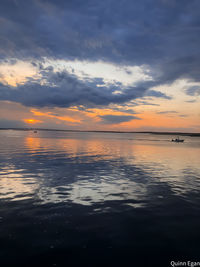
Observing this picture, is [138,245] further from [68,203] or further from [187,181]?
[187,181]

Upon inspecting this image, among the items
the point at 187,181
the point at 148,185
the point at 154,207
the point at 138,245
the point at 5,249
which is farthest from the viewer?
the point at 187,181

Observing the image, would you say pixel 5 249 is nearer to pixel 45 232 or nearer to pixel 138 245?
pixel 45 232

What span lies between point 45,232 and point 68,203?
476 cm

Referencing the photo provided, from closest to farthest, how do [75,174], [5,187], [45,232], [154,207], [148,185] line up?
1. [45,232]
2. [154,207]
3. [5,187]
4. [148,185]
5. [75,174]

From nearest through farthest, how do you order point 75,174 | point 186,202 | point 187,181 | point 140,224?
point 140,224, point 186,202, point 187,181, point 75,174

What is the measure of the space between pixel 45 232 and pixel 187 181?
19460mm

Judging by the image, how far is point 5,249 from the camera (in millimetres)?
9531

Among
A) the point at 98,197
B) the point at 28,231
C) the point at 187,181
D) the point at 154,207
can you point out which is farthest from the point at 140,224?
the point at 187,181

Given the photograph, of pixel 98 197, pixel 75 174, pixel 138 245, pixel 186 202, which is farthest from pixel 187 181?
pixel 138 245

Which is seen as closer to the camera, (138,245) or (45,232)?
(138,245)

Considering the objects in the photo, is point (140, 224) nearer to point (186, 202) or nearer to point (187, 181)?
point (186, 202)

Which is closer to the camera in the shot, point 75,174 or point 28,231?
point 28,231

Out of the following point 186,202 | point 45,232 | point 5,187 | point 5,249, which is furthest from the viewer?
point 5,187

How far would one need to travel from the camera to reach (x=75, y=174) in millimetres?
27031
